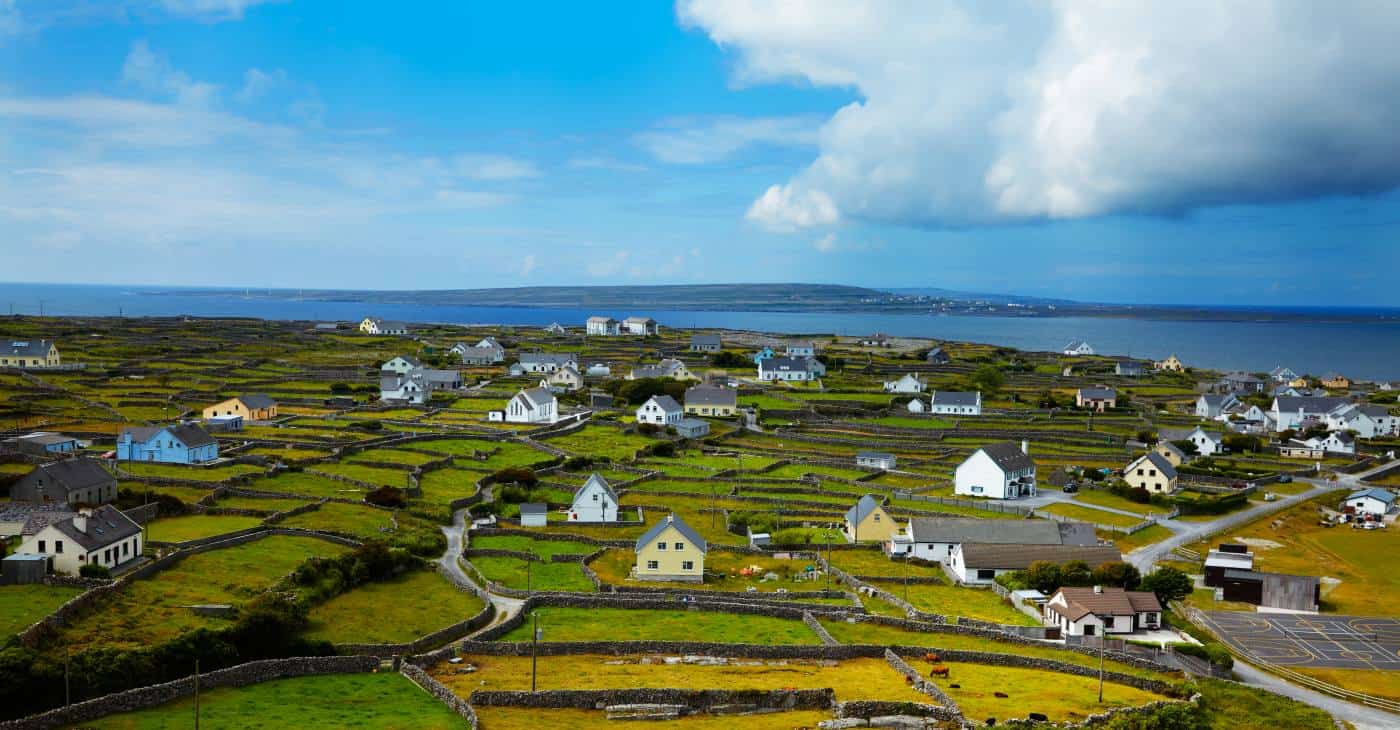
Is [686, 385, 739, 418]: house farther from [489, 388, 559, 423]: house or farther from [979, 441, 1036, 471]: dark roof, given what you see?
[979, 441, 1036, 471]: dark roof

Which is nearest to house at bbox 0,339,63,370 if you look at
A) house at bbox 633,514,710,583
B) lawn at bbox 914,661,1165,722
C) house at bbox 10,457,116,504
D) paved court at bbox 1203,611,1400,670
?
house at bbox 10,457,116,504

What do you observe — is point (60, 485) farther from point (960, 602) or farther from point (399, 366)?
point (399, 366)

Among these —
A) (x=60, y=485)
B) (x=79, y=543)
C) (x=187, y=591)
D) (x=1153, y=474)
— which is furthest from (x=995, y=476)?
(x=60, y=485)

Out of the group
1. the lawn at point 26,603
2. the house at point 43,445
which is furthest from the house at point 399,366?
the lawn at point 26,603

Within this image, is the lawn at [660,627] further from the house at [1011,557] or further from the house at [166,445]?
the house at [166,445]

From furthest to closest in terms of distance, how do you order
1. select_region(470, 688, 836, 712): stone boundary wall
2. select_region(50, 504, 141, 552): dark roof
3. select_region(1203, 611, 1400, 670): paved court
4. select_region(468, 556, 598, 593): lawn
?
1. select_region(468, 556, 598, 593): lawn
2. select_region(1203, 611, 1400, 670): paved court
3. select_region(50, 504, 141, 552): dark roof
4. select_region(470, 688, 836, 712): stone boundary wall
